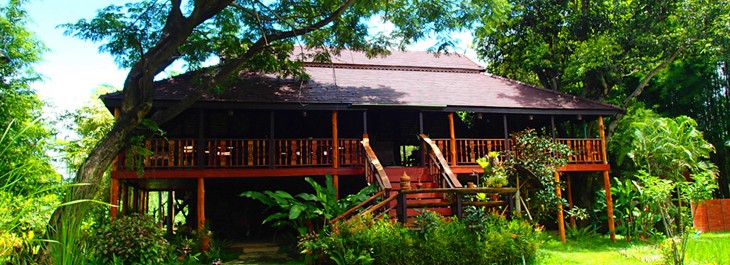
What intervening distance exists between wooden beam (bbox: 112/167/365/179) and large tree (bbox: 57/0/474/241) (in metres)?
1.38

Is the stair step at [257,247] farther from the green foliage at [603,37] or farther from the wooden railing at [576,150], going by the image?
the green foliage at [603,37]

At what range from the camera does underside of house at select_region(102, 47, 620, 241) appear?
12.4 m

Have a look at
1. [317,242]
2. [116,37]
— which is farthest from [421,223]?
[116,37]

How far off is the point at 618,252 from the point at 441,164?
4.55m

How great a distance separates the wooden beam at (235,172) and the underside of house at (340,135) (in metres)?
0.02

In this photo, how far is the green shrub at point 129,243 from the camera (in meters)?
8.98

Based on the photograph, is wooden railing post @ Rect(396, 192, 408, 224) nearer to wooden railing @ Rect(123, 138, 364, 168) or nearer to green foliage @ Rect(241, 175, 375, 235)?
green foliage @ Rect(241, 175, 375, 235)

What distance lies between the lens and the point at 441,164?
1196 cm

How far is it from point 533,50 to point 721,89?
984 cm

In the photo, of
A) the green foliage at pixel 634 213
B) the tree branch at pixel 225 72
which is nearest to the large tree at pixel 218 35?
the tree branch at pixel 225 72

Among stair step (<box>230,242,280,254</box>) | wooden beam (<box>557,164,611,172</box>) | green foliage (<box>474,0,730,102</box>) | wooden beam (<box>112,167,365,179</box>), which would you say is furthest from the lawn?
stair step (<box>230,242,280,254</box>)

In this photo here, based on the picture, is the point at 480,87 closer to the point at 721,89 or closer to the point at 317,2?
the point at 317,2

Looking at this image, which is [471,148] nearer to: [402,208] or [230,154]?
[402,208]

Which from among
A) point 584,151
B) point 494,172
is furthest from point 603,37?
point 494,172
